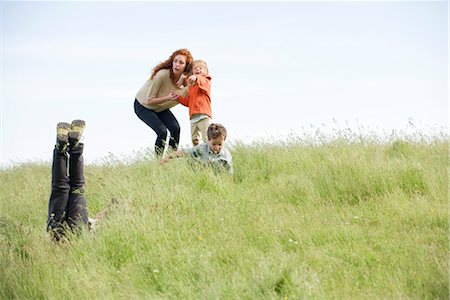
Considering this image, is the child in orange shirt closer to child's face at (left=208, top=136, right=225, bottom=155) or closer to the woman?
the woman

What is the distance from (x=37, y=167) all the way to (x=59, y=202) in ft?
23.5

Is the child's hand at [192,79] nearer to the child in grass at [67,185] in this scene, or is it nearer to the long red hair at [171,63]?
the long red hair at [171,63]

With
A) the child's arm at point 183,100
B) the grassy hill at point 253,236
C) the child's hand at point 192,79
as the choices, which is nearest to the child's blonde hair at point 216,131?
the grassy hill at point 253,236

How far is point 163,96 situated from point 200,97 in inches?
30.3

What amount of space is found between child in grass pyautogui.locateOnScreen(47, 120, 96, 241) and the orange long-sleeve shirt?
3124mm

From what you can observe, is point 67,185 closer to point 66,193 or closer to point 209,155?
point 66,193

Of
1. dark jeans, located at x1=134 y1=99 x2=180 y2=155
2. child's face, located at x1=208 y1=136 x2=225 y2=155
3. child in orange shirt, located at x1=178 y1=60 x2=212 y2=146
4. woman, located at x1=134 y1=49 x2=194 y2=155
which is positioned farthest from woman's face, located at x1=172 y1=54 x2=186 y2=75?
child's face, located at x1=208 y1=136 x2=225 y2=155

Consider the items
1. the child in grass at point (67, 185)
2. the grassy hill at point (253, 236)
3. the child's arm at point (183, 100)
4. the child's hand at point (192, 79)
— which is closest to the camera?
the grassy hill at point (253, 236)

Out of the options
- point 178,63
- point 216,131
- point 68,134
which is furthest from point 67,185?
point 178,63

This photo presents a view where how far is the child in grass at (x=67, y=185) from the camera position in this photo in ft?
21.7

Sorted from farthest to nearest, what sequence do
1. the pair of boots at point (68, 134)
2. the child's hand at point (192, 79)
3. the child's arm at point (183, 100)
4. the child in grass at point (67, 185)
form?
the child's arm at point (183, 100), the child's hand at point (192, 79), the child in grass at point (67, 185), the pair of boots at point (68, 134)

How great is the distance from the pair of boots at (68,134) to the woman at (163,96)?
3.29 meters

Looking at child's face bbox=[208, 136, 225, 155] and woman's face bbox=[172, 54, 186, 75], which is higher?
woman's face bbox=[172, 54, 186, 75]

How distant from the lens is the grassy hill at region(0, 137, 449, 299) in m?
5.24
